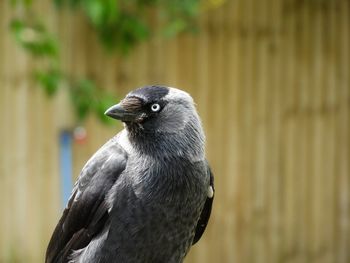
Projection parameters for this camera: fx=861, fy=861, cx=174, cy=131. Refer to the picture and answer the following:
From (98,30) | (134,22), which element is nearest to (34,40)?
(134,22)

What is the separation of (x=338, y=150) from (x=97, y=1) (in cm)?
382

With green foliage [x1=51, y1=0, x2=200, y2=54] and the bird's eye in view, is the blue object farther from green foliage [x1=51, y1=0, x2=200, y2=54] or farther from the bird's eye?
the bird's eye

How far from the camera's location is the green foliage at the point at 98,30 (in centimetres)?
503

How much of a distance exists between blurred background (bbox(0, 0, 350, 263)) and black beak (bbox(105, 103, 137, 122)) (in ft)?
7.60

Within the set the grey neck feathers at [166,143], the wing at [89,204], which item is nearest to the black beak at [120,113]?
the grey neck feathers at [166,143]

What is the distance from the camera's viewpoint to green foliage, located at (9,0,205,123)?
16.5 feet

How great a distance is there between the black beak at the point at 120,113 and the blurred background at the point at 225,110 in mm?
2318

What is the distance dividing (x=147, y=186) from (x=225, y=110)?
13.5 feet

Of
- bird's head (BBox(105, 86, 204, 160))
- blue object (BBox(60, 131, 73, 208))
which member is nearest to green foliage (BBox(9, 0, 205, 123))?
blue object (BBox(60, 131, 73, 208))

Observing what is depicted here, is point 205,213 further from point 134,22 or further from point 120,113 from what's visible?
point 134,22

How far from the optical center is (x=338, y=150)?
8.22 metres

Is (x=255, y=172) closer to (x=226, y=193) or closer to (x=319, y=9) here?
(x=226, y=193)

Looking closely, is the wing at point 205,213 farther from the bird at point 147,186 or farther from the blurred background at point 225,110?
the blurred background at point 225,110

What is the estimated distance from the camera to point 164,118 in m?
3.48
